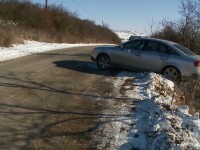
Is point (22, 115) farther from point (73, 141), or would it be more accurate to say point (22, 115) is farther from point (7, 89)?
point (7, 89)

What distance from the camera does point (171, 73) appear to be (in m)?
15.3

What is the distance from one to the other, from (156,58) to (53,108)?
7.11 metres

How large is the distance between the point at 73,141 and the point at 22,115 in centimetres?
172

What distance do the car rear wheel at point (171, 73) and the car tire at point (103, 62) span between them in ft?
8.36

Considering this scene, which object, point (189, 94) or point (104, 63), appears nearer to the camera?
point (189, 94)

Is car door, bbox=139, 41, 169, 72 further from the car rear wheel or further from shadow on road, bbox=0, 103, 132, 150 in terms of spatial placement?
shadow on road, bbox=0, 103, 132, 150

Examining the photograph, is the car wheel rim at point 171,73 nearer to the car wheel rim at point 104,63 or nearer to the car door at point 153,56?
the car door at point 153,56

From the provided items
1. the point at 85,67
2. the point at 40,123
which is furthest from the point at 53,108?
the point at 85,67

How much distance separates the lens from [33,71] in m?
14.5

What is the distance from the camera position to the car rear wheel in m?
15.1

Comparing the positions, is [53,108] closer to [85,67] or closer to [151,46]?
[151,46]

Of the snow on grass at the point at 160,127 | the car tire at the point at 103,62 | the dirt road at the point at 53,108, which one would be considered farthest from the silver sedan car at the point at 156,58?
the snow on grass at the point at 160,127

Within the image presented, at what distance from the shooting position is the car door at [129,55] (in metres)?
15.9

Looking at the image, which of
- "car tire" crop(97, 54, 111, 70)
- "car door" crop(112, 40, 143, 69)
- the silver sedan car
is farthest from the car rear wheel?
"car tire" crop(97, 54, 111, 70)
